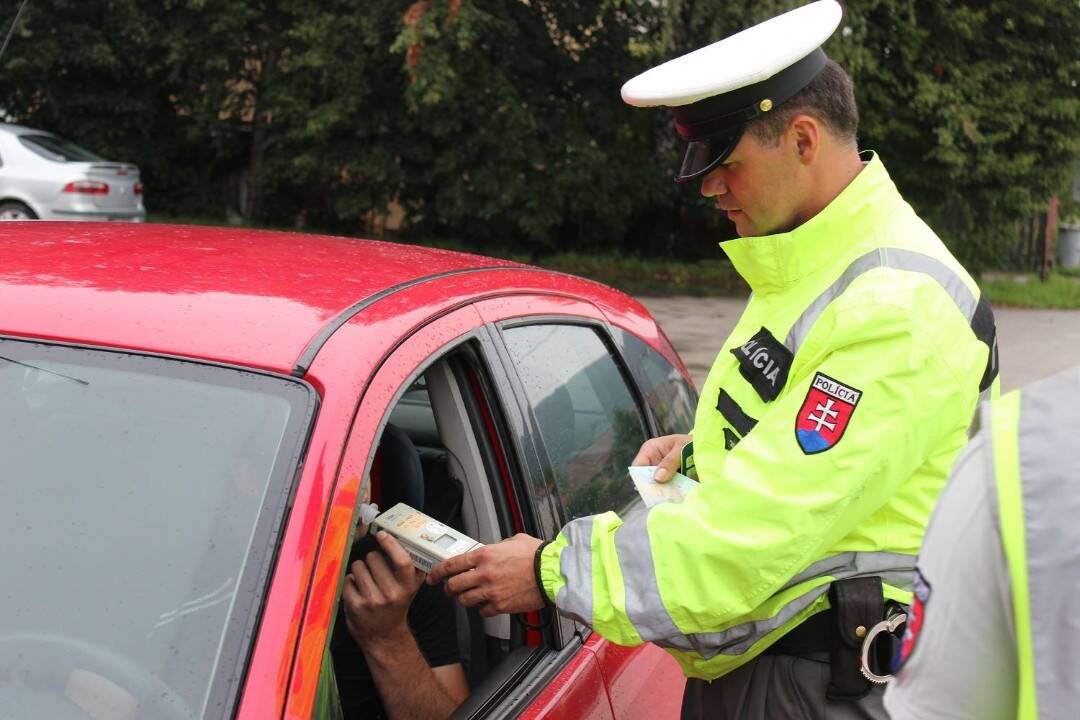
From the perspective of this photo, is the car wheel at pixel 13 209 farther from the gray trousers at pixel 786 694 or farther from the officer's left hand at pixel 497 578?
the gray trousers at pixel 786 694

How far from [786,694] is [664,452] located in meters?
0.63

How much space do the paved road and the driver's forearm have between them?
740 centimetres

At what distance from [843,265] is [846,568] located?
1.46 ft

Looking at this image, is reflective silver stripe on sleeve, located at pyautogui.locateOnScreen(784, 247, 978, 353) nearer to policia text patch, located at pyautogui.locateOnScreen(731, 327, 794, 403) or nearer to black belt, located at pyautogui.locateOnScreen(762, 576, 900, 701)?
Result: policia text patch, located at pyautogui.locateOnScreen(731, 327, 794, 403)

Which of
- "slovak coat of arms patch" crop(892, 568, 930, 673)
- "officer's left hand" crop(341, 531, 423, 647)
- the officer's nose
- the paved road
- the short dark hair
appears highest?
the short dark hair

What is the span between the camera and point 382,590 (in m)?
1.82

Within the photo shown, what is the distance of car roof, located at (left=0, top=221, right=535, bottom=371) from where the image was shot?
5.26 ft

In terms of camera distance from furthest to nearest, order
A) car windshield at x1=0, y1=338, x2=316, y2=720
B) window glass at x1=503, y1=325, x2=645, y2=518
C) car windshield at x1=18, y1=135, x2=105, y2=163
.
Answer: car windshield at x1=18, y1=135, x2=105, y2=163 < window glass at x1=503, y1=325, x2=645, y2=518 < car windshield at x1=0, y1=338, x2=316, y2=720

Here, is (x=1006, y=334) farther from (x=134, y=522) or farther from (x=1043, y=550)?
(x=1043, y=550)

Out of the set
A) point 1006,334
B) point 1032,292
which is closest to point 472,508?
point 1006,334

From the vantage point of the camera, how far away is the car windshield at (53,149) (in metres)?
13.5

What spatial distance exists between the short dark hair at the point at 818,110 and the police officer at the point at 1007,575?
832 mm

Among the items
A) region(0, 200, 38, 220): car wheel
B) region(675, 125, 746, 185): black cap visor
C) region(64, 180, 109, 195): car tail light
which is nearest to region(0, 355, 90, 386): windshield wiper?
region(675, 125, 746, 185): black cap visor

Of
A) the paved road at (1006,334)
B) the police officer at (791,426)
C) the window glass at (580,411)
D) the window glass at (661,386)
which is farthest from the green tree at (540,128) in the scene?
the police officer at (791,426)
